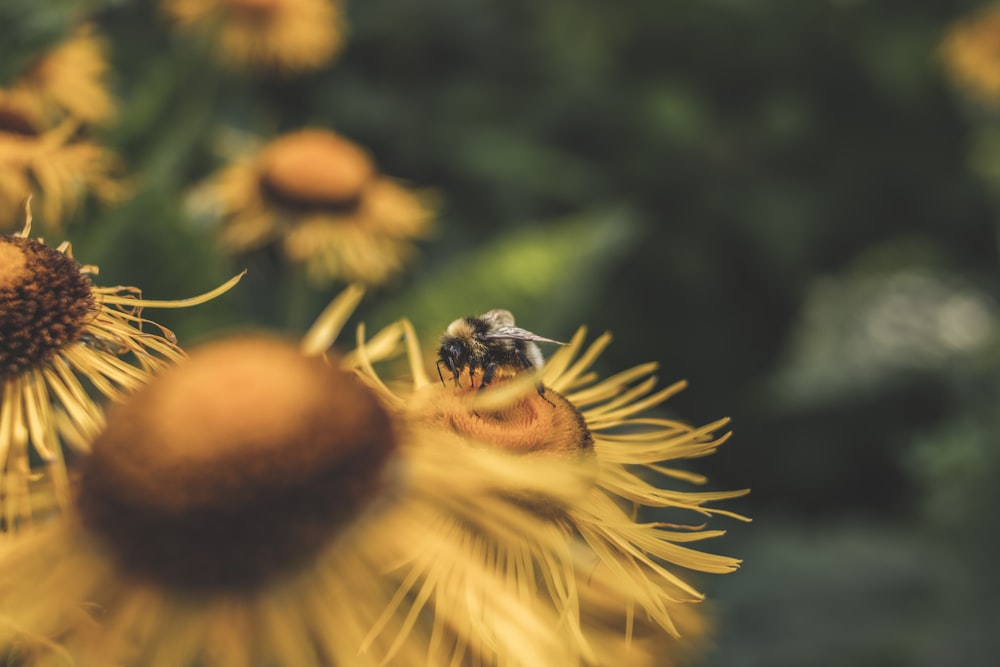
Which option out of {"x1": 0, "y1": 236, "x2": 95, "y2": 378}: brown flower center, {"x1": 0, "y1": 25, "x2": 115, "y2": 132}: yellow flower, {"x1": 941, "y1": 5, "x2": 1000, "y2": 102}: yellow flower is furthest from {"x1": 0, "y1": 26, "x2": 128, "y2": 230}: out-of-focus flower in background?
{"x1": 941, "y1": 5, "x2": 1000, "y2": 102}: yellow flower

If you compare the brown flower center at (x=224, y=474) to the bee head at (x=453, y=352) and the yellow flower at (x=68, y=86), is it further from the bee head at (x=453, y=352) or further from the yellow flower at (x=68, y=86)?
the yellow flower at (x=68, y=86)

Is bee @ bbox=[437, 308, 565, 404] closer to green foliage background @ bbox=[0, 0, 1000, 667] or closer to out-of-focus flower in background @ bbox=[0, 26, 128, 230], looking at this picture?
out-of-focus flower in background @ bbox=[0, 26, 128, 230]

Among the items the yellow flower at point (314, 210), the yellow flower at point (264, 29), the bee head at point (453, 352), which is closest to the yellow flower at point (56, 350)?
the bee head at point (453, 352)

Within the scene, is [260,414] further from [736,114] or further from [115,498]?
[736,114]

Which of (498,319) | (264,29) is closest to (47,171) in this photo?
(498,319)

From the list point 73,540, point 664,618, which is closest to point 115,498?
point 73,540

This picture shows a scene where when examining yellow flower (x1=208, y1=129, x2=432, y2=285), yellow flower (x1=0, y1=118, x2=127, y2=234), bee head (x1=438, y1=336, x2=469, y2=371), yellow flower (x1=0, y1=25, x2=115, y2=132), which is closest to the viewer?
bee head (x1=438, y1=336, x2=469, y2=371)
